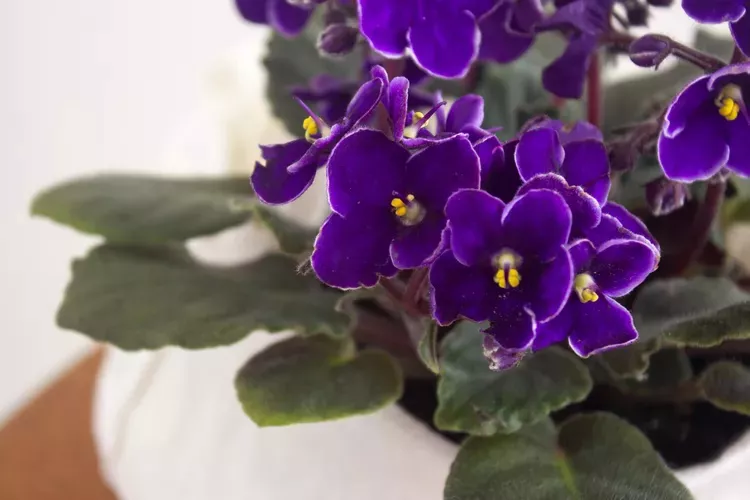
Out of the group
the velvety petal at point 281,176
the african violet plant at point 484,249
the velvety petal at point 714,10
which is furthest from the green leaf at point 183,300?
the velvety petal at point 714,10

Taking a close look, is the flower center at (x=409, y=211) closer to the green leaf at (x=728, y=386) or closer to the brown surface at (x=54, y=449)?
the green leaf at (x=728, y=386)

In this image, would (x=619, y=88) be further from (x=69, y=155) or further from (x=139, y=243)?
(x=69, y=155)

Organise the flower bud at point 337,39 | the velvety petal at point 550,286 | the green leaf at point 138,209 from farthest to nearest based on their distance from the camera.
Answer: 1. the green leaf at point 138,209
2. the flower bud at point 337,39
3. the velvety petal at point 550,286

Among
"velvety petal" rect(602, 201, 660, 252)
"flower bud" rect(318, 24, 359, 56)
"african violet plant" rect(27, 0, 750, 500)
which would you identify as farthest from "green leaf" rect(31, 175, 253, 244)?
"velvety petal" rect(602, 201, 660, 252)

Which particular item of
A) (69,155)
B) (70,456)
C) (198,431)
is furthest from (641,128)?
(69,155)

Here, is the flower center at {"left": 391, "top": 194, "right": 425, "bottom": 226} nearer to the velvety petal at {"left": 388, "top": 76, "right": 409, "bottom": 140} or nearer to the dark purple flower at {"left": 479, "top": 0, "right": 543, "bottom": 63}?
the velvety petal at {"left": 388, "top": 76, "right": 409, "bottom": 140}

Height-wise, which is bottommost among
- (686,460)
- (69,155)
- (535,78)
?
(69,155)
